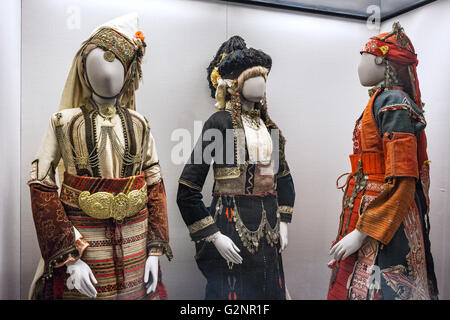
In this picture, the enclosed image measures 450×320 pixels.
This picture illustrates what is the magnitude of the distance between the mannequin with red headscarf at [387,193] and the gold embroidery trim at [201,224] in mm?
632

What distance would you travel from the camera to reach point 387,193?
184 centimetres

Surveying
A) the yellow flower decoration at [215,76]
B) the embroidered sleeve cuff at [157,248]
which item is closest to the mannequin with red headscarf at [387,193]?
the yellow flower decoration at [215,76]

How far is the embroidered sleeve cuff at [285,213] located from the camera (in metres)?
2.02

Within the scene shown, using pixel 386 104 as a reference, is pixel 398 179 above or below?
below

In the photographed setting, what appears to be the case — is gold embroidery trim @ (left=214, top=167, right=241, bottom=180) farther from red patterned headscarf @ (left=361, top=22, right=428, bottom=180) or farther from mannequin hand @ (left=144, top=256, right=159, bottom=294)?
red patterned headscarf @ (left=361, top=22, right=428, bottom=180)

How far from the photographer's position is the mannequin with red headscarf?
6.03ft

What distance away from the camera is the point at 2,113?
1629mm

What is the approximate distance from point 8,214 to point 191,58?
3.35 feet

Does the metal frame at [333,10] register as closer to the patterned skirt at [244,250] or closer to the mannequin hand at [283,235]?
the patterned skirt at [244,250]

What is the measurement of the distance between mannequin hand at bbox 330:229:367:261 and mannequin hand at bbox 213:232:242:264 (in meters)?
A: 0.49

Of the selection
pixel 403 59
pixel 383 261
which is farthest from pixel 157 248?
pixel 403 59

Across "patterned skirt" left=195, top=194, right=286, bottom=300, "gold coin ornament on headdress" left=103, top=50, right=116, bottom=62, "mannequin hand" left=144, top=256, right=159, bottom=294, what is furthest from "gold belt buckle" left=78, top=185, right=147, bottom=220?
"gold coin ornament on headdress" left=103, top=50, right=116, bottom=62
